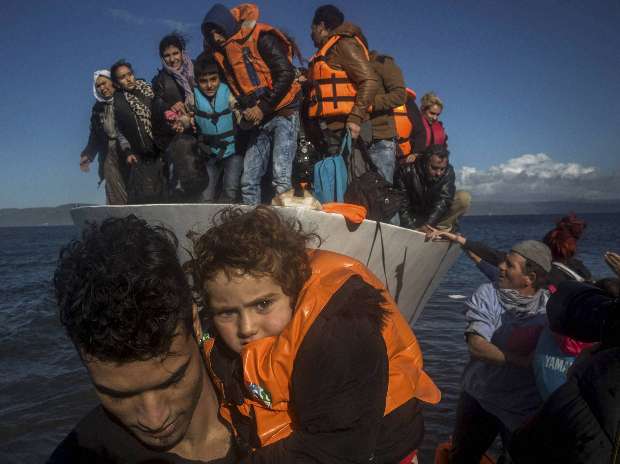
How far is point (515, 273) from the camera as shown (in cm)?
347

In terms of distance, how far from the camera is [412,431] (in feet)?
5.72

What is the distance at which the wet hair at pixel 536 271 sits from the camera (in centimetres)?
341

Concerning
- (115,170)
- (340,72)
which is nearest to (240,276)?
(340,72)

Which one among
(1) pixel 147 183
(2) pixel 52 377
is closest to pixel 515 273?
(1) pixel 147 183

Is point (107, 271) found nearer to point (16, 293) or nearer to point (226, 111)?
point (226, 111)

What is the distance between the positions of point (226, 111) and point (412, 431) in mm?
3556

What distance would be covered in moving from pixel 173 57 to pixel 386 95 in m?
2.34

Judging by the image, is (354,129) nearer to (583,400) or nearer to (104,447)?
(583,400)

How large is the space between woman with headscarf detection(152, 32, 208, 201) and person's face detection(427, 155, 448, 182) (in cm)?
269

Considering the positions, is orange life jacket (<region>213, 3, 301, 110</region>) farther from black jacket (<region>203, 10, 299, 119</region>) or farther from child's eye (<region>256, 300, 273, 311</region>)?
child's eye (<region>256, 300, 273, 311</region>)

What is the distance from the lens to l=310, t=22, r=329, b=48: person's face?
4977 mm

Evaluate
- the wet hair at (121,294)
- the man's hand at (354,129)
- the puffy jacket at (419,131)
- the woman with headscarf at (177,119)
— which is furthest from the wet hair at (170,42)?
the wet hair at (121,294)

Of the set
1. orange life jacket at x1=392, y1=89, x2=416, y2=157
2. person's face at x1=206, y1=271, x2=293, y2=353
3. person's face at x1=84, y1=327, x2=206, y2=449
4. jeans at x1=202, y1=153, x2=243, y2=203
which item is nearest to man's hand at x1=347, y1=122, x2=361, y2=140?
orange life jacket at x1=392, y1=89, x2=416, y2=157

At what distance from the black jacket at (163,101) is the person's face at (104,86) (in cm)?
55
